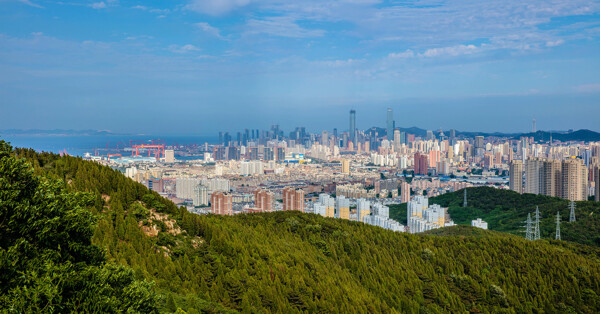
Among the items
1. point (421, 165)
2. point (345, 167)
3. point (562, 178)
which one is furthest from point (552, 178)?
point (345, 167)

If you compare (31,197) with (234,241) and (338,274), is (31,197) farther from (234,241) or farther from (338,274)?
(338,274)

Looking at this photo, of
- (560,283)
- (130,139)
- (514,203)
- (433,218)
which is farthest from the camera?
(130,139)

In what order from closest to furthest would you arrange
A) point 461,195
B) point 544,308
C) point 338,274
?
point 338,274 → point 544,308 → point 461,195

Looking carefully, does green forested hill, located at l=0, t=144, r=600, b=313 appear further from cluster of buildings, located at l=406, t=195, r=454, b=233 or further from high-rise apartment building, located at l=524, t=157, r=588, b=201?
high-rise apartment building, located at l=524, t=157, r=588, b=201

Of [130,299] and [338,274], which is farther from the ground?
[130,299]

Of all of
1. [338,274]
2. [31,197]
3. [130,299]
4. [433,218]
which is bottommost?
[433,218]

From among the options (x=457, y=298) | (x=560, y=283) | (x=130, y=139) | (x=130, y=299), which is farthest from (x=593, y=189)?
(x=130, y=139)
